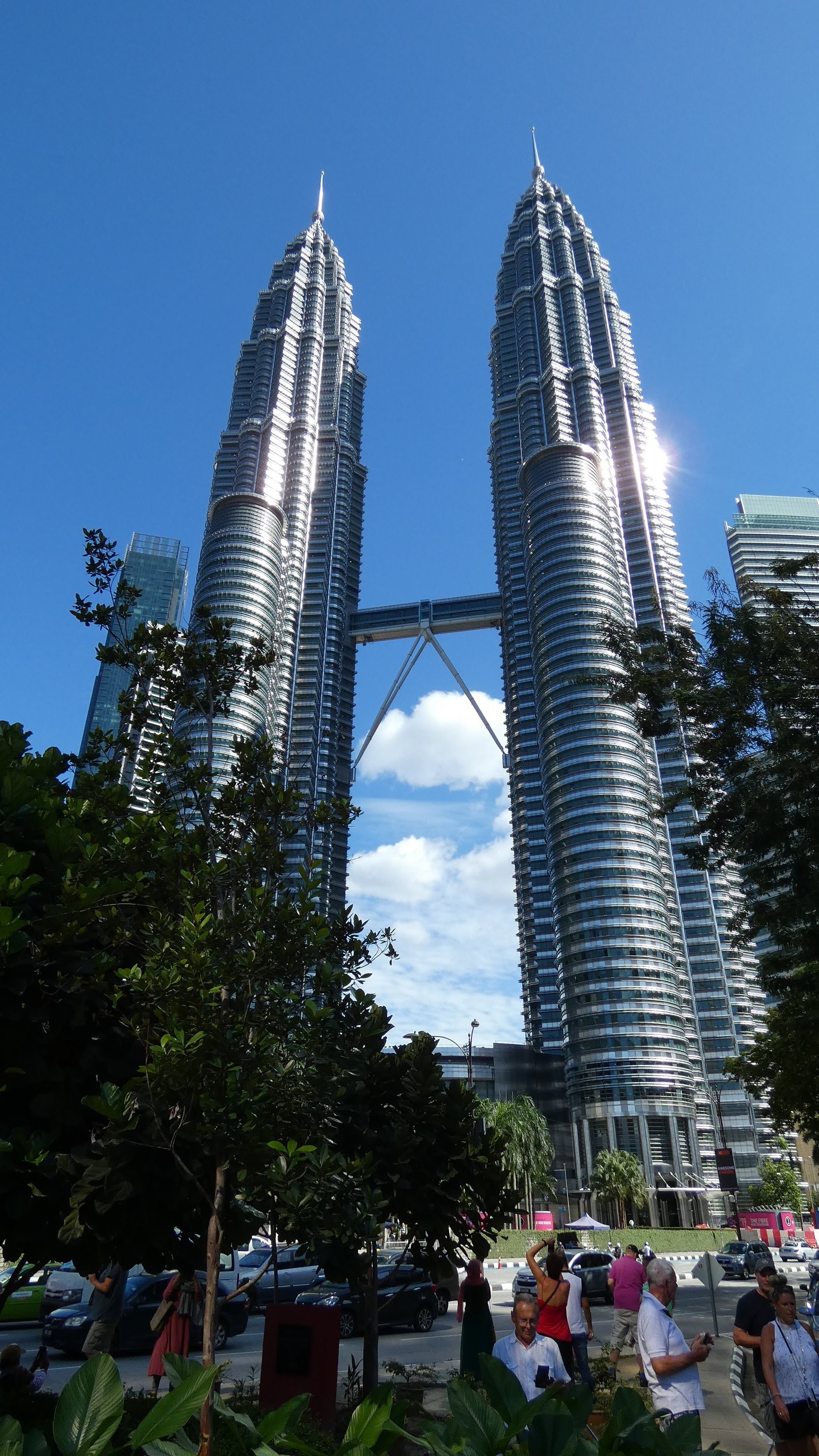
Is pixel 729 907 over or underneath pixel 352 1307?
over

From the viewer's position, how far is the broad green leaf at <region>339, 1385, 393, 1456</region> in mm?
2135

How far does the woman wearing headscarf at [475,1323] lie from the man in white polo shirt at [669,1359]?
202 inches

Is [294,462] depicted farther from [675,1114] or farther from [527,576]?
[675,1114]

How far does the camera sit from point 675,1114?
336ft

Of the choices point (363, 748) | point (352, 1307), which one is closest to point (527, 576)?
point (363, 748)

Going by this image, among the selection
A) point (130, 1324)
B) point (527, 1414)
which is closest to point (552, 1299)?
point (527, 1414)

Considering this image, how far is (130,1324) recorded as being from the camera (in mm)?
16438

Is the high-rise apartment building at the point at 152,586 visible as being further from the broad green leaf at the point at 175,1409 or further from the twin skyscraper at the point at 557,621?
the broad green leaf at the point at 175,1409

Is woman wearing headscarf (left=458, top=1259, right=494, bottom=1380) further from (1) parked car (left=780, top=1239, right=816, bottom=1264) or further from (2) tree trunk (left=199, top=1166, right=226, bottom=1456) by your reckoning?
(1) parked car (left=780, top=1239, right=816, bottom=1264)

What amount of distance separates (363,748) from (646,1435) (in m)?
180

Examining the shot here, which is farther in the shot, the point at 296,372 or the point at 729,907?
the point at 296,372

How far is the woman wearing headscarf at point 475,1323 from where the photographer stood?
11633mm

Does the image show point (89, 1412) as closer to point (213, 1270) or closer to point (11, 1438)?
point (11, 1438)

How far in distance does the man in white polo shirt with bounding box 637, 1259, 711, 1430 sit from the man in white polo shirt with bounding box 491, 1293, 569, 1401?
2.31ft
